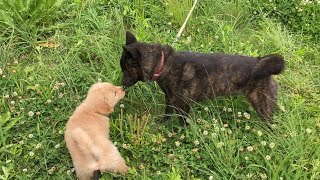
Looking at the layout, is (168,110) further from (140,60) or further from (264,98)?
(264,98)

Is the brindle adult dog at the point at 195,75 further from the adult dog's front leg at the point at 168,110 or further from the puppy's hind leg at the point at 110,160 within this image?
the puppy's hind leg at the point at 110,160

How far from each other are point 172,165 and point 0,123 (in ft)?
→ 5.37

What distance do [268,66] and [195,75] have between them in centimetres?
69

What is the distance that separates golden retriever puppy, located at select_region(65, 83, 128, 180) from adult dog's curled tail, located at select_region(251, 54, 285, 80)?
136 centimetres

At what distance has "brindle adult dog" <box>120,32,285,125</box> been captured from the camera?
12.0ft

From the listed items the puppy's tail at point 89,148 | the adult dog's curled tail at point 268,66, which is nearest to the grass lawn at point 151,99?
the puppy's tail at point 89,148

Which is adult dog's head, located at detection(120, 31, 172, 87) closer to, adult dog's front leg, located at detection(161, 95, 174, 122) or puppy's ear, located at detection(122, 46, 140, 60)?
puppy's ear, located at detection(122, 46, 140, 60)

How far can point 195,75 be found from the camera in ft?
12.3

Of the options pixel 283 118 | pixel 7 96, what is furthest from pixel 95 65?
pixel 283 118

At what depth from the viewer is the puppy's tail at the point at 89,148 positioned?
3006 mm

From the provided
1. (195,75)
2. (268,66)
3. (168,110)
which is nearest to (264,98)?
(268,66)

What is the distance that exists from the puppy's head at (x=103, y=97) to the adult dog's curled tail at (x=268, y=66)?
127 cm

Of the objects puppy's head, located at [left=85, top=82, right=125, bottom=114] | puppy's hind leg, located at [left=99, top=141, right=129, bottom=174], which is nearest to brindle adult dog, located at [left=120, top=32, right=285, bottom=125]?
puppy's head, located at [left=85, top=82, right=125, bottom=114]

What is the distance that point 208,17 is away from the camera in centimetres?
506
